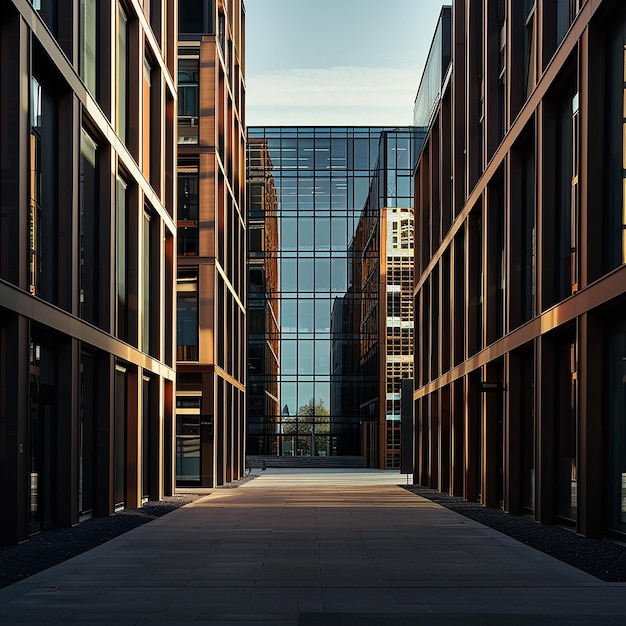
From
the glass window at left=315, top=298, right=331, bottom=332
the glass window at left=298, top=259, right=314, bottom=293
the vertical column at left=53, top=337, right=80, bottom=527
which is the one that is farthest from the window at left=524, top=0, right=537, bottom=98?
the glass window at left=315, top=298, right=331, bottom=332

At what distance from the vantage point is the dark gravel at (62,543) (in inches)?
540

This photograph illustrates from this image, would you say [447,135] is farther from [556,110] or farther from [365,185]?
[365,185]

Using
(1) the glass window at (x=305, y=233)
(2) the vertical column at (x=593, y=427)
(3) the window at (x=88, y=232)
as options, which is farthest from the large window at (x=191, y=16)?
(1) the glass window at (x=305, y=233)

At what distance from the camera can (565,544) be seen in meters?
17.0

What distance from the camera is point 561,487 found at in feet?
68.7

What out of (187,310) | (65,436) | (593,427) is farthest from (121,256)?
(187,310)

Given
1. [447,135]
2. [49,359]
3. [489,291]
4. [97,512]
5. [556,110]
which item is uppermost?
[447,135]

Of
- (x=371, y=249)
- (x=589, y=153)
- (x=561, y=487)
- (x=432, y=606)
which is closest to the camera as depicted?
(x=432, y=606)

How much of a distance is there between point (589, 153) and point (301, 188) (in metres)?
Result: 55.6

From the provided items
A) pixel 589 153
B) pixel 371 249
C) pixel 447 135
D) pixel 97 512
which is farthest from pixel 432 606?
pixel 371 249

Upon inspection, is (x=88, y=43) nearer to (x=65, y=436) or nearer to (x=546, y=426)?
(x=65, y=436)

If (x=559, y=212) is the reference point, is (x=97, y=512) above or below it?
below

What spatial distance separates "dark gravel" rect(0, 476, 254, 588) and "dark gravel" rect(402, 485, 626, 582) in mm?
6808

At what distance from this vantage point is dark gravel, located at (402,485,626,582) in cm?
1388
